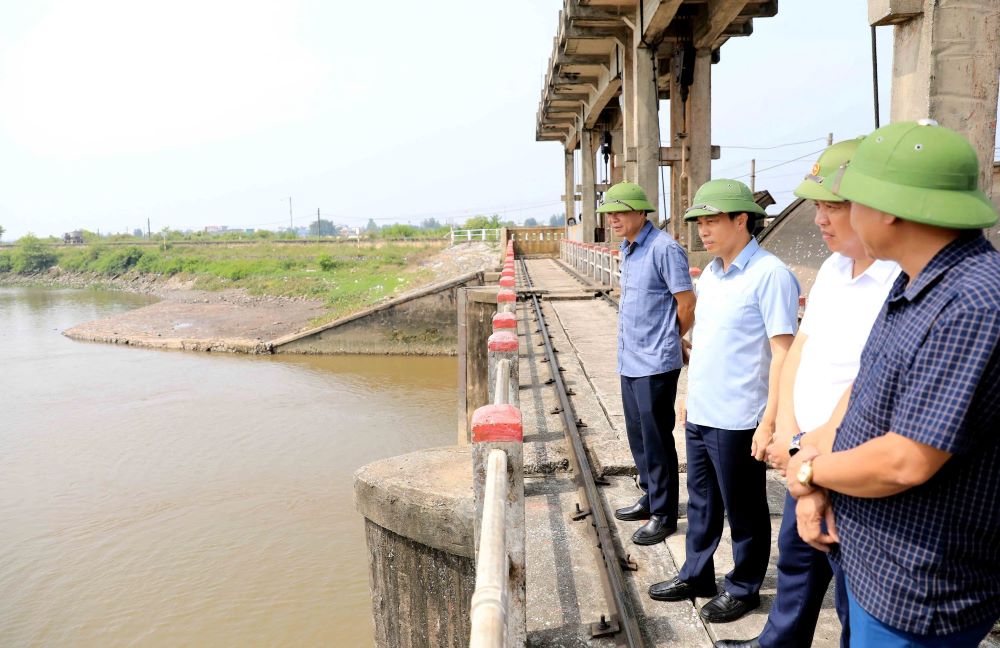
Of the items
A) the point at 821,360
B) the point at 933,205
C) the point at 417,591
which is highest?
the point at 933,205

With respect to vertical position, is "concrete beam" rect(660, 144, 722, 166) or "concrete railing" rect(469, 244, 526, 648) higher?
"concrete beam" rect(660, 144, 722, 166)

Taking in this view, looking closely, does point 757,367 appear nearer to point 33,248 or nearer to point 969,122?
point 969,122

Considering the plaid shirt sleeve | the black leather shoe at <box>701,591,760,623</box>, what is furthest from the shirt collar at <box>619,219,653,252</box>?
the plaid shirt sleeve

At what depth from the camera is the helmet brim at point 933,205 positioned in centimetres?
152

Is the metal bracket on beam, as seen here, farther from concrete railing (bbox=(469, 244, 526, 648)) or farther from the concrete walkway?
concrete railing (bbox=(469, 244, 526, 648))

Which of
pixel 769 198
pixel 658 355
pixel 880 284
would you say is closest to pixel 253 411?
pixel 769 198

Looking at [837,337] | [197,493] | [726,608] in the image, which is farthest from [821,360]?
[197,493]

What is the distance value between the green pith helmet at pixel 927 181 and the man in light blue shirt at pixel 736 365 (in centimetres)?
121

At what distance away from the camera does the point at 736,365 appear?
114 inches

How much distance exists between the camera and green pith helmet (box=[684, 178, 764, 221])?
9.47 feet

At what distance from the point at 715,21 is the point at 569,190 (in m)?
19.0

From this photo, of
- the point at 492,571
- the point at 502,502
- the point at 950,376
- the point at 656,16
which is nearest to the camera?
the point at 950,376

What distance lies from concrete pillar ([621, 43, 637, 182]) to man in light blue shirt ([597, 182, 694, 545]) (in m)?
9.99

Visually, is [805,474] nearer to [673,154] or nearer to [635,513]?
[635,513]
